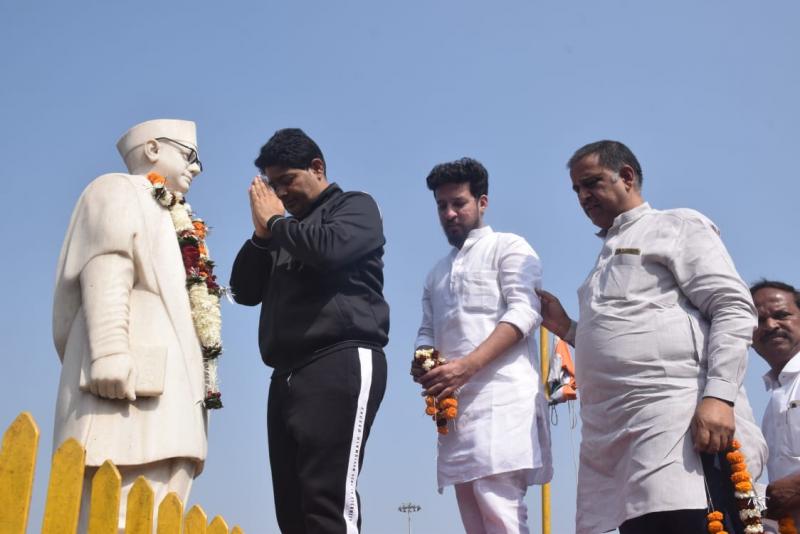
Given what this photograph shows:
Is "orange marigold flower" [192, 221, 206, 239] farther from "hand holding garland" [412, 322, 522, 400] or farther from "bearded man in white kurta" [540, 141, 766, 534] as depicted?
"bearded man in white kurta" [540, 141, 766, 534]

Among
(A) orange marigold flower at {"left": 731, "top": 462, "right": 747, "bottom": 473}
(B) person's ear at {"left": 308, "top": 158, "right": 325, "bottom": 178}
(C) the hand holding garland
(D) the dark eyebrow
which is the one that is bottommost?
(A) orange marigold flower at {"left": 731, "top": 462, "right": 747, "bottom": 473}

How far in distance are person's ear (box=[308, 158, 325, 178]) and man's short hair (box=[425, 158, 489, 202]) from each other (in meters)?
1.02

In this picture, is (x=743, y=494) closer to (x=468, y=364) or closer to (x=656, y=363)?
(x=656, y=363)

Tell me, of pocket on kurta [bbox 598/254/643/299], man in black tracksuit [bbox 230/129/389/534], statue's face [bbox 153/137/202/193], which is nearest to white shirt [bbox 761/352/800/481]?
pocket on kurta [bbox 598/254/643/299]

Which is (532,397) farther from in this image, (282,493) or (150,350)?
(150,350)

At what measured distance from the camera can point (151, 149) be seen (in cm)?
547

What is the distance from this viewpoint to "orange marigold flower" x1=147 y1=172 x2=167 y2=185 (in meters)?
5.33

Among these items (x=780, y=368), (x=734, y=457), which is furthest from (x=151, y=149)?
(x=780, y=368)

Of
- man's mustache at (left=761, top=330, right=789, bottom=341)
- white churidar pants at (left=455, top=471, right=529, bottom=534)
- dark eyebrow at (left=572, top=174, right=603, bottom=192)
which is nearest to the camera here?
dark eyebrow at (left=572, top=174, right=603, bottom=192)

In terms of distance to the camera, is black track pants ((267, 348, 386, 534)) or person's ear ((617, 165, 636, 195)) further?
person's ear ((617, 165, 636, 195))

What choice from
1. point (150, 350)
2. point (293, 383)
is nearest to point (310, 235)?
point (293, 383)

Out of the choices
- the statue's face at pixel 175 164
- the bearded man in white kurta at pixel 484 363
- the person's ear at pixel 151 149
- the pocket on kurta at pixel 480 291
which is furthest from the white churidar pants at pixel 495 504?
the person's ear at pixel 151 149

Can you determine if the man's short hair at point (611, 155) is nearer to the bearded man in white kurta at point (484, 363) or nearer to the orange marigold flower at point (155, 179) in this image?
the bearded man in white kurta at point (484, 363)

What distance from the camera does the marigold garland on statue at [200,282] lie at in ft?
16.8
